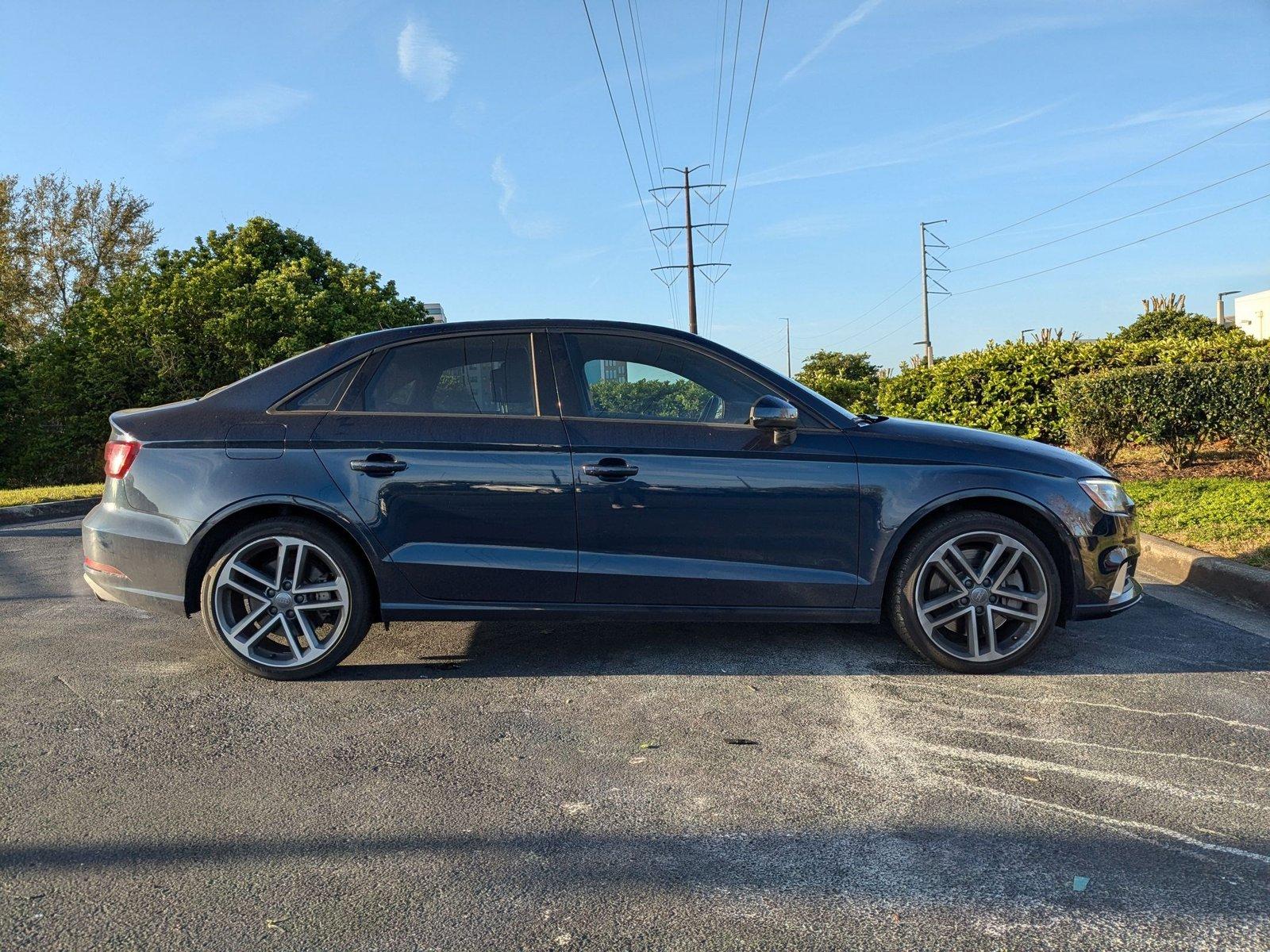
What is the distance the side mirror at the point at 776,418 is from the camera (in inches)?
166

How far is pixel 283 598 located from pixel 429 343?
1.36 m

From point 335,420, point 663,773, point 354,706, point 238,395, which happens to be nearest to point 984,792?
point 663,773

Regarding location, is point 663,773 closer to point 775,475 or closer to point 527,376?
point 775,475

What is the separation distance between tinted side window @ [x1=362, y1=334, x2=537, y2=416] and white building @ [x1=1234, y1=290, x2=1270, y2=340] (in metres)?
64.0

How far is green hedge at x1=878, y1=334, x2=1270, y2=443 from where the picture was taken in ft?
42.2

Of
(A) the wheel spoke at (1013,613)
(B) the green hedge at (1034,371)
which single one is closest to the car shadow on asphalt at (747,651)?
(A) the wheel spoke at (1013,613)

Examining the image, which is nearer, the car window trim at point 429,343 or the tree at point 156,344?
the car window trim at point 429,343

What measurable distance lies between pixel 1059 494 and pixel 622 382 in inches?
82.2

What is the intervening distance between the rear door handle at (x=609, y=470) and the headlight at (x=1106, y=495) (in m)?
2.11

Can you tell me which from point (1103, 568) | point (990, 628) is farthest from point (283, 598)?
point (1103, 568)

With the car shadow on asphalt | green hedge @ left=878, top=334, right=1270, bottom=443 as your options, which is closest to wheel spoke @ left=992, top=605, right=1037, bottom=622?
the car shadow on asphalt

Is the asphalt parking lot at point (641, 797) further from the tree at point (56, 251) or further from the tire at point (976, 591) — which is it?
the tree at point (56, 251)

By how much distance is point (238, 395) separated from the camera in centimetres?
448

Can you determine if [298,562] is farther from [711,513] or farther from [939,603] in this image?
[939,603]
